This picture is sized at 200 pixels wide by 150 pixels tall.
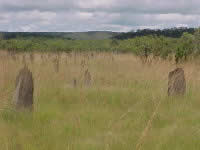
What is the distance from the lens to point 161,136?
10.2 feet

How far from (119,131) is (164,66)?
19.7 feet

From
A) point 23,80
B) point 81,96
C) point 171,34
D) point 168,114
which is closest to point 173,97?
point 168,114

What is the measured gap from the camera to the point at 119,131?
127 inches

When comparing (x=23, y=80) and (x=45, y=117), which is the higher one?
(x=23, y=80)

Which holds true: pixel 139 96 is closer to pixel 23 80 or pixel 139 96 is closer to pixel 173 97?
pixel 173 97

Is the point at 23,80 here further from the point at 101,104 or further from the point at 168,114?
the point at 168,114

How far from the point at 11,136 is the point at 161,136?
1.42 metres

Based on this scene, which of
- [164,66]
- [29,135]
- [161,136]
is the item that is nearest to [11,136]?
[29,135]

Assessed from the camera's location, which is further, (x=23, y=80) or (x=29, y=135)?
(x=23, y=80)

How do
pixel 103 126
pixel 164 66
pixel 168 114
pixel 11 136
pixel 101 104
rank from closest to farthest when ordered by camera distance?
pixel 11 136
pixel 103 126
pixel 168 114
pixel 101 104
pixel 164 66

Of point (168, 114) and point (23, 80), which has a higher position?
point (23, 80)

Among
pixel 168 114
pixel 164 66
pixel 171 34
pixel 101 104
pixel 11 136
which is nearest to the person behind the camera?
pixel 11 136

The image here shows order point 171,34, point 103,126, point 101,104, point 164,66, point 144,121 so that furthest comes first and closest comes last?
point 171,34
point 164,66
point 101,104
point 144,121
point 103,126

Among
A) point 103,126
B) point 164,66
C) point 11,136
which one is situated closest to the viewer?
point 11,136
